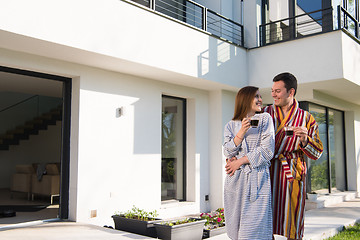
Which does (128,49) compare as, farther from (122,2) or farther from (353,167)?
(353,167)

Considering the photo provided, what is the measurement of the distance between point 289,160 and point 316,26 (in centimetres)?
733

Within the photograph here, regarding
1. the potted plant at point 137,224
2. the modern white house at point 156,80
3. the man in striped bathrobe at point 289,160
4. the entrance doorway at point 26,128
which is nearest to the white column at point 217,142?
the modern white house at point 156,80

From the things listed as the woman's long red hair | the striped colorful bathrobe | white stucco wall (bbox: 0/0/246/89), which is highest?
white stucco wall (bbox: 0/0/246/89)

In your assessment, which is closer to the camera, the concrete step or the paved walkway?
the paved walkway

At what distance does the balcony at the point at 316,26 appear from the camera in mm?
7002

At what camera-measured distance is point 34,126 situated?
11.5 meters

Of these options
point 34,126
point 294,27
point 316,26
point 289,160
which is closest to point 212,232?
point 289,160

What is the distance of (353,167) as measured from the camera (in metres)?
10.1

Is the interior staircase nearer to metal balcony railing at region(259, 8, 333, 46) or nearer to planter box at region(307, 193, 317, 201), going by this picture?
metal balcony railing at region(259, 8, 333, 46)

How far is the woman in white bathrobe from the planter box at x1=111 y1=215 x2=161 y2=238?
2.49 metres

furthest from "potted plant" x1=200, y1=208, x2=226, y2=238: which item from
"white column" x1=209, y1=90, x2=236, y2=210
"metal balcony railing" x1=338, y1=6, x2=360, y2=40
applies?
"metal balcony railing" x1=338, y1=6, x2=360, y2=40

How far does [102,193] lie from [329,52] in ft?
15.5

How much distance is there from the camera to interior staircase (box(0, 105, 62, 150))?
1133 centimetres

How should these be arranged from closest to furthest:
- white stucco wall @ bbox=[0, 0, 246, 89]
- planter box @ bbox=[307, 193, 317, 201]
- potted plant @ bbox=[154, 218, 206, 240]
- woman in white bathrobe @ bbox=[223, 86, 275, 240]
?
woman in white bathrobe @ bbox=[223, 86, 275, 240], white stucco wall @ bbox=[0, 0, 246, 89], potted plant @ bbox=[154, 218, 206, 240], planter box @ bbox=[307, 193, 317, 201]
